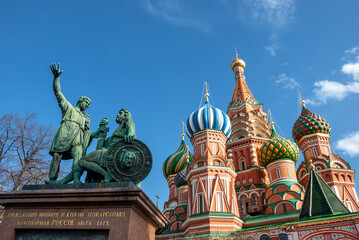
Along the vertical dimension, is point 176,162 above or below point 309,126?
below

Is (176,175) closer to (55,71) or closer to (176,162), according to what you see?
(176,162)

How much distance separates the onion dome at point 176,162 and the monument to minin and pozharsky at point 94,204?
29.9 meters

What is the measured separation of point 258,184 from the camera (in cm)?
2900

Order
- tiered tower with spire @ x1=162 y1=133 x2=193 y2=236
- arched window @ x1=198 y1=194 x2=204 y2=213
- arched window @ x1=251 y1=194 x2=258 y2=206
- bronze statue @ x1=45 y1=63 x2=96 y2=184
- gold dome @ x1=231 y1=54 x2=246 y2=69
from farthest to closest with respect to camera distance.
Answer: gold dome @ x1=231 y1=54 x2=246 y2=69 < tiered tower with spire @ x1=162 y1=133 x2=193 y2=236 < arched window @ x1=251 y1=194 x2=258 y2=206 < arched window @ x1=198 y1=194 x2=204 y2=213 < bronze statue @ x1=45 y1=63 x2=96 y2=184

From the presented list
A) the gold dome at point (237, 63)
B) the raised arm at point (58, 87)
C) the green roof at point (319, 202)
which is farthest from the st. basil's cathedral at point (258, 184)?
the raised arm at point (58, 87)

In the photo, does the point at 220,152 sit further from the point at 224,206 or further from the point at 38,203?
the point at 38,203

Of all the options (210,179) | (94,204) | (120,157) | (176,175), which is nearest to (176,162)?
(176,175)

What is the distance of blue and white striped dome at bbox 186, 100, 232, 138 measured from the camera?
26.7 metres

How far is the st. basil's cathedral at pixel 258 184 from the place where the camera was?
1695 centimetres

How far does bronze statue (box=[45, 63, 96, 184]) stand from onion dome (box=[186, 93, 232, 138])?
19223mm

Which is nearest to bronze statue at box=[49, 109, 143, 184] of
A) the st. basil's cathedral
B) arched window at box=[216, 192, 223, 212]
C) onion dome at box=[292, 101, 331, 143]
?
the st. basil's cathedral

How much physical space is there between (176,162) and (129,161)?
30.8 meters

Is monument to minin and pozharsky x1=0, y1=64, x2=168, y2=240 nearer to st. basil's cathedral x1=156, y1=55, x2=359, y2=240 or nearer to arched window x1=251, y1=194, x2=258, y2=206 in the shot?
st. basil's cathedral x1=156, y1=55, x2=359, y2=240

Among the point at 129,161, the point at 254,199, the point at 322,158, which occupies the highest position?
the point at 322,158
